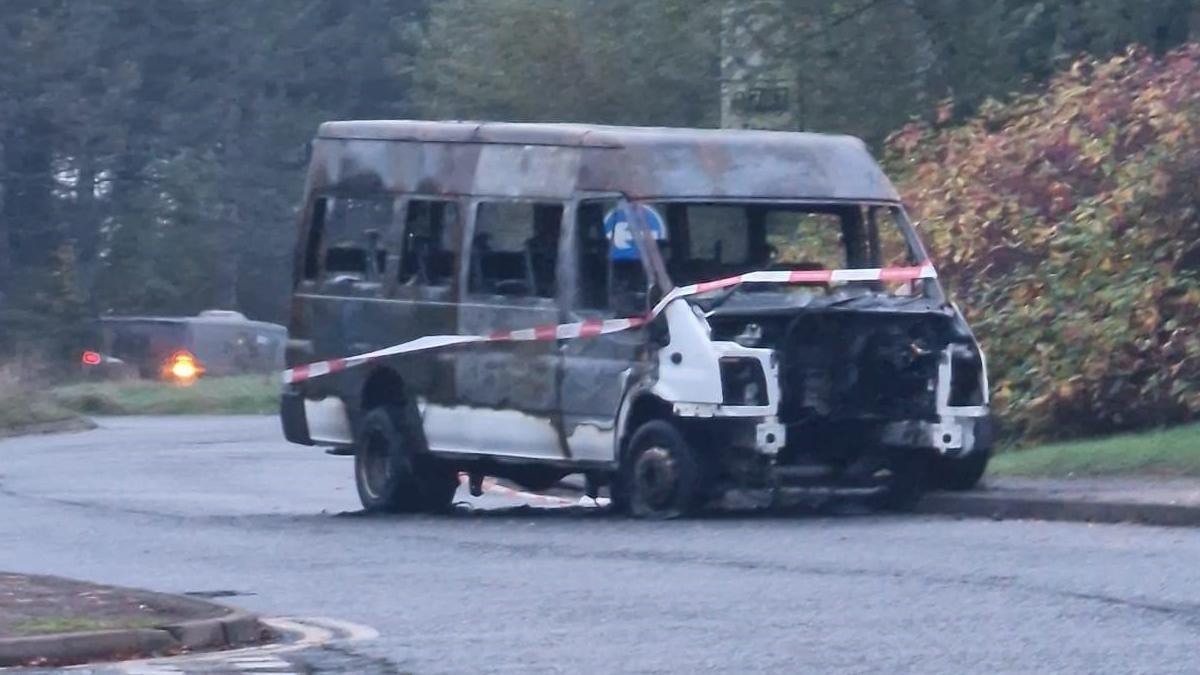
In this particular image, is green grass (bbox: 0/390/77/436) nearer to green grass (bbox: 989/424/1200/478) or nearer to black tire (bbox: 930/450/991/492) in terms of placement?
green grass (bbox: 989/424/1200/478)

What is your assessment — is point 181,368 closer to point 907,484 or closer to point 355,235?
point 355,235

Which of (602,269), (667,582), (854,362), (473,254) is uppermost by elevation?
(473,254)

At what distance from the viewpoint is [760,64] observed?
29.5 metres

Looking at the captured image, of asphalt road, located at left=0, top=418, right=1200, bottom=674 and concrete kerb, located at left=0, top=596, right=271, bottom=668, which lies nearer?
concrete kerb, located at left=0, top=596, right=271, bottom=668

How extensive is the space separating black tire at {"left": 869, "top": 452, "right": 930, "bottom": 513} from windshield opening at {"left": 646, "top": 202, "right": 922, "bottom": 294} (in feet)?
3.80

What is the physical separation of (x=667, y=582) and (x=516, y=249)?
5125 mm

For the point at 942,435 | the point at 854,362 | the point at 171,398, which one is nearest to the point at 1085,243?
the point at 942,435

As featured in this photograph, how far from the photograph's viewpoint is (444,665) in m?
9.65

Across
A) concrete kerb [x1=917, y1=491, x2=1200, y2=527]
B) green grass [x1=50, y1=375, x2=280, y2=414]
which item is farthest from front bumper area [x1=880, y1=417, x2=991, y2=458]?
green grass [x1=50, y1=375, x2=280, y2=414]

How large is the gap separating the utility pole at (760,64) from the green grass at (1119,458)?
11.5 meters

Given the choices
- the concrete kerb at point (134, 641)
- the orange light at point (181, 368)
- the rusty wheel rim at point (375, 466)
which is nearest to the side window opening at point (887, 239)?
the rusty wheel rim at point (375, 466)

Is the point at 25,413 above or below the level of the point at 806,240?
below

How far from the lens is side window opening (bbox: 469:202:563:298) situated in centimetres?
1680

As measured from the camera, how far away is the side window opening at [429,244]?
17.5 m
